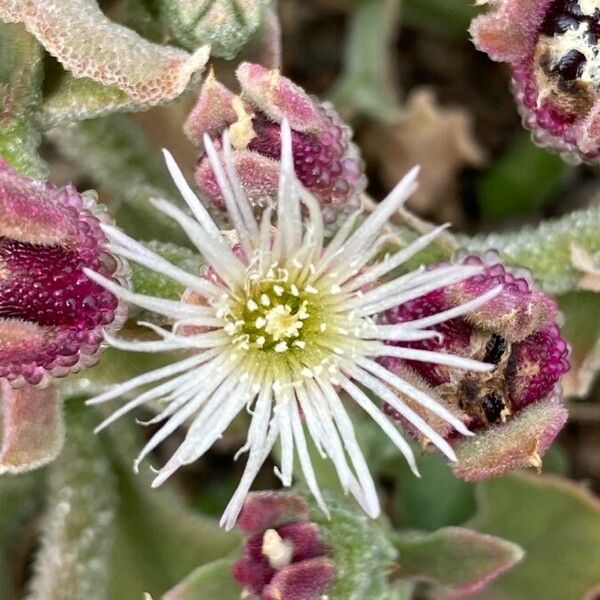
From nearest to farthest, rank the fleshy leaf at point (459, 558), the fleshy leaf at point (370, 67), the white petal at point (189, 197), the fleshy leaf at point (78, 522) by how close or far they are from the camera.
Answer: the white petal at point (189, 197) < the fleshy leaf at point (459, 558) < the fleshy leaf at point (78, 522) < the fleshy leaf at point (370, 67)

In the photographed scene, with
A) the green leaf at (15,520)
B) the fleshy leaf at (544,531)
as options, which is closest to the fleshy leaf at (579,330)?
the fleshy leaf at (544,531)

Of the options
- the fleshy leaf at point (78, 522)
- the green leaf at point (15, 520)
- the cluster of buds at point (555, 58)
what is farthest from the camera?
the green leaf at point (15, 520)

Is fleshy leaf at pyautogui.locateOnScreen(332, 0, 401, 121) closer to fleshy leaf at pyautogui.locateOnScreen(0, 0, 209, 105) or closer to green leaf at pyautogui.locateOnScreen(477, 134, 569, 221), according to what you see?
green leaf at pyautogui.locateOnScreen(477, 134, 569, 221)

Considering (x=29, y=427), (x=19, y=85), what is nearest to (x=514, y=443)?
(x=29, y=427)

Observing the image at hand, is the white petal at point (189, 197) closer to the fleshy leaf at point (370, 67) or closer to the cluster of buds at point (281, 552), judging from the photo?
the cluster of buds at point (281, 552)

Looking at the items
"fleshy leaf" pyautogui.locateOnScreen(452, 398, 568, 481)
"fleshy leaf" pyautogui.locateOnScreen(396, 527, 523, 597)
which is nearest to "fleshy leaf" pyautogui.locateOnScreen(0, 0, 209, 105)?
"fleshy leaf" pyautogui.locateOnScreen(452, 398, 568, 481)
